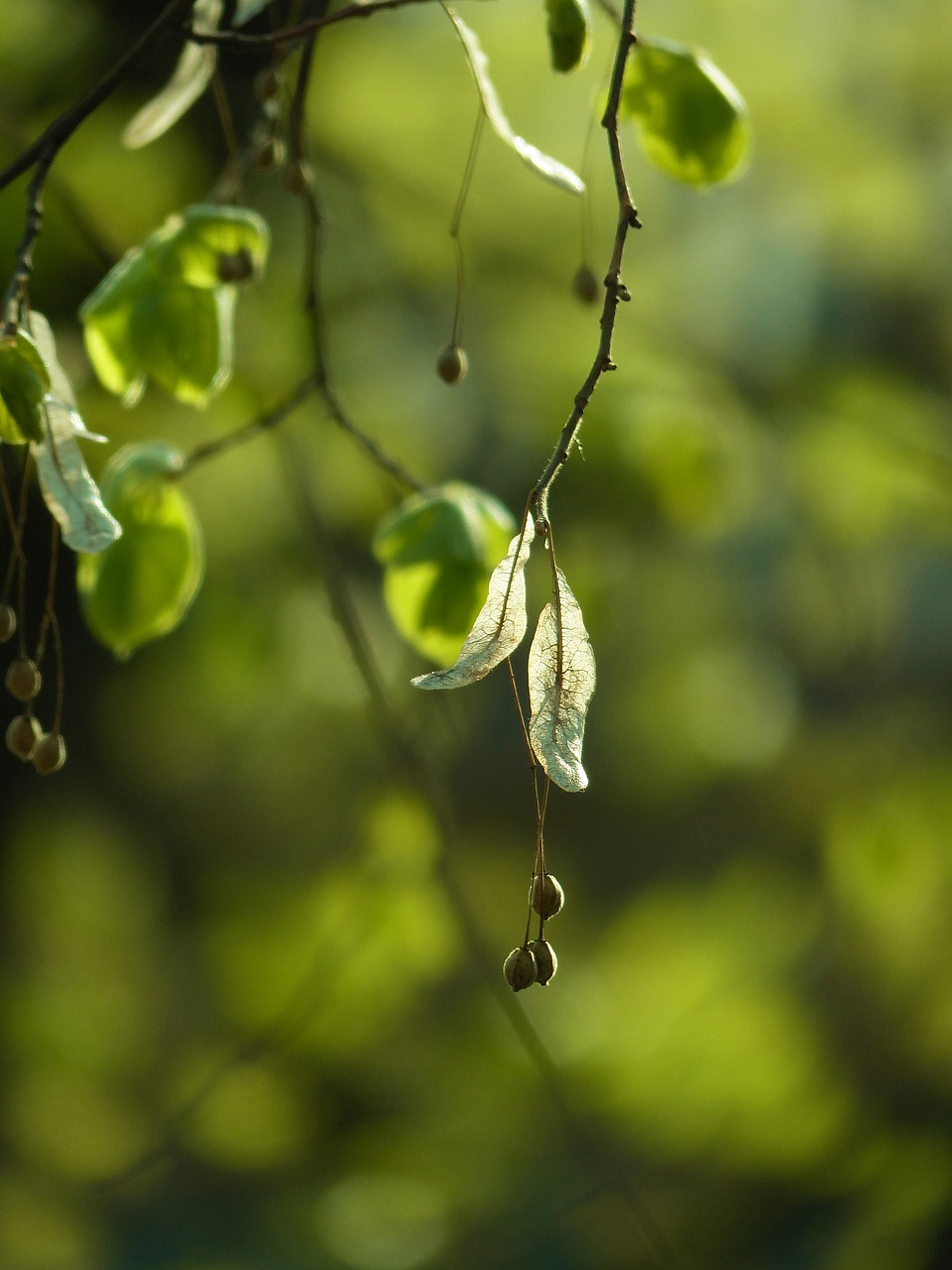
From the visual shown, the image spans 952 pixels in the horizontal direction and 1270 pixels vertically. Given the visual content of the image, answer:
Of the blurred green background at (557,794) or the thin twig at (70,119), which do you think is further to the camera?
the blurred green background at (557,794)

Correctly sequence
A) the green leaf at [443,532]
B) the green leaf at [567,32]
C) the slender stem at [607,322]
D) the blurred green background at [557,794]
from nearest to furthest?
the slender stem at [607,322], the green leaf at [567,32], the green leaf at [443,532], the blurred green background at [557,794]

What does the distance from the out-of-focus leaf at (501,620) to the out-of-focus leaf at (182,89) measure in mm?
279

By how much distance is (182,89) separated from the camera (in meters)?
0.45

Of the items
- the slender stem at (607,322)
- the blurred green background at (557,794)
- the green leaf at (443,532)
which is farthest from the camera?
the blurred green background at (557,794)

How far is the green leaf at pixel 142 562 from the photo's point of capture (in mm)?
469

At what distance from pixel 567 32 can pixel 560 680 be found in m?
0.19

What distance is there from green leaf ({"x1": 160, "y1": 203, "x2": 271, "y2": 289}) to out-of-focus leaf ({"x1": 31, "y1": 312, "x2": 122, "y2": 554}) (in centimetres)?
8

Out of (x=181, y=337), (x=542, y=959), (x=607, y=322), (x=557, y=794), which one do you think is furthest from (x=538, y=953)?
(x=557, y=794)

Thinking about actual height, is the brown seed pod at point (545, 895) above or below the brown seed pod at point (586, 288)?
below

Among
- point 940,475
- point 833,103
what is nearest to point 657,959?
point 940,475

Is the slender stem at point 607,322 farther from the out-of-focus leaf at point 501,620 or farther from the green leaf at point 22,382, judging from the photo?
the green leaf at point 22,382

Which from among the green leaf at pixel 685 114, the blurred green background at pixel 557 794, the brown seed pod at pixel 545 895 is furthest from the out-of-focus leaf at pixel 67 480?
the blurred green background at pixel 557 794

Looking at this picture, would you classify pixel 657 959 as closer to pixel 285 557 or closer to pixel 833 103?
pixel 285 557

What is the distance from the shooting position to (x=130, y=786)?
47.1 inches
